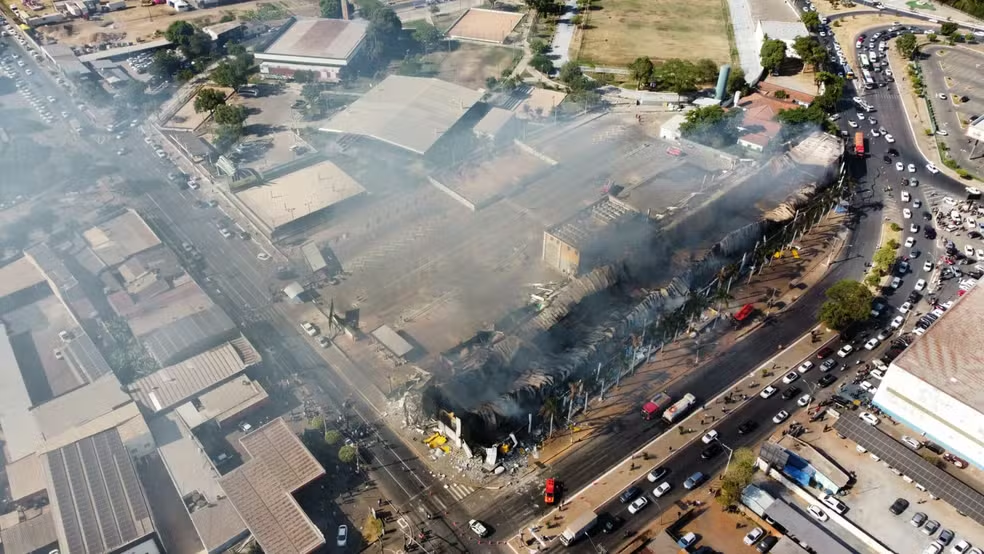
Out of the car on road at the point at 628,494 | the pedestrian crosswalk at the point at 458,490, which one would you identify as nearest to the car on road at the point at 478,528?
the pedestrian crosswalk at the point at 458,490

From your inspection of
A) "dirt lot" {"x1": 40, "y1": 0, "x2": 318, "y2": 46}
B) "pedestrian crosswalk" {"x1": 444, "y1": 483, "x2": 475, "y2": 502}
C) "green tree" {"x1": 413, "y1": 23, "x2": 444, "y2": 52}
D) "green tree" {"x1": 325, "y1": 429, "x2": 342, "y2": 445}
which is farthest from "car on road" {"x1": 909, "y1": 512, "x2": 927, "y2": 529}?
"dirt lot" {"x1": 40, "y1": 0, "x2": 318, "y2": 46}

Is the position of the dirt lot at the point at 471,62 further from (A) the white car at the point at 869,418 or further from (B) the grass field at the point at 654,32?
(A) the white car at the point at 869,418

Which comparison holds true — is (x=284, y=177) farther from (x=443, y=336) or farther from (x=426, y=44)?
(x=426, y=44)

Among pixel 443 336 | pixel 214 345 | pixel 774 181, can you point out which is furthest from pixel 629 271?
pixel 214 345

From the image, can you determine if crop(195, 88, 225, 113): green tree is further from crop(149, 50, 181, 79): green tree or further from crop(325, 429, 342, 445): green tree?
crop(325, 429, 342, 445): green tree

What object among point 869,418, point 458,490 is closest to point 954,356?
point 869,418
